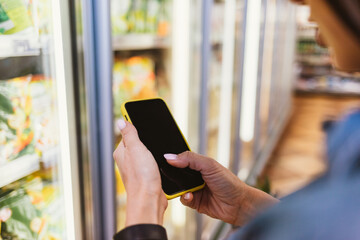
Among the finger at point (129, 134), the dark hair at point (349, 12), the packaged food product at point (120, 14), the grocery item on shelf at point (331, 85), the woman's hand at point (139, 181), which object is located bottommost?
the grocery item on shelf at point (331, 85)

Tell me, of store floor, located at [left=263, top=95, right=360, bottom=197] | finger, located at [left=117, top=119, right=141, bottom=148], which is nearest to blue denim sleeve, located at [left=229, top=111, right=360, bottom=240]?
finger, located at [left=117, top=119, right=141, bottom=148]

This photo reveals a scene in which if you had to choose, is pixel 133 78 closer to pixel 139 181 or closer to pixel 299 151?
pixel 139 181

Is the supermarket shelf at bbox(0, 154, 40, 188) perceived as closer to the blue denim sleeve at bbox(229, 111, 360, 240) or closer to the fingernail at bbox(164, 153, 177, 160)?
the fingernail at bbox(164, 153, 177, 160)

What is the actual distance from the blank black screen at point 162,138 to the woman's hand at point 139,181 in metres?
0.06

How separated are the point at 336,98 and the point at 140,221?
9.30 m

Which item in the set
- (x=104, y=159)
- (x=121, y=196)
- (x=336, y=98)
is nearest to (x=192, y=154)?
(x=104, y=159)

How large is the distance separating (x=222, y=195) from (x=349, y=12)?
2.10 ft

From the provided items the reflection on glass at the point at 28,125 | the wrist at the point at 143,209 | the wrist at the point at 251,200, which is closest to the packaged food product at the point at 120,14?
the reflection on glass at the point at 28,125

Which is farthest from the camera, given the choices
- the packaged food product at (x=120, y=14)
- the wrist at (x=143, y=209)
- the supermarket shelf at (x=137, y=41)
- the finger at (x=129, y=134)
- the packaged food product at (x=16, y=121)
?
the packaged food product at (x=120, y=14)

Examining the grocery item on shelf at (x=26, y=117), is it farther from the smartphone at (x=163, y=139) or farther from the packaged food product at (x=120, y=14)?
the packaged food product at (x=120, y=14)

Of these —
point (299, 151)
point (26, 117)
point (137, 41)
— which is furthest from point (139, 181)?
point (299, 151)

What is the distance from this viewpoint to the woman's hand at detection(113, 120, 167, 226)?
71 centimetres

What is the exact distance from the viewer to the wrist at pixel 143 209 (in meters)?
0.69

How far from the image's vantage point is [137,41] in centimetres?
161
